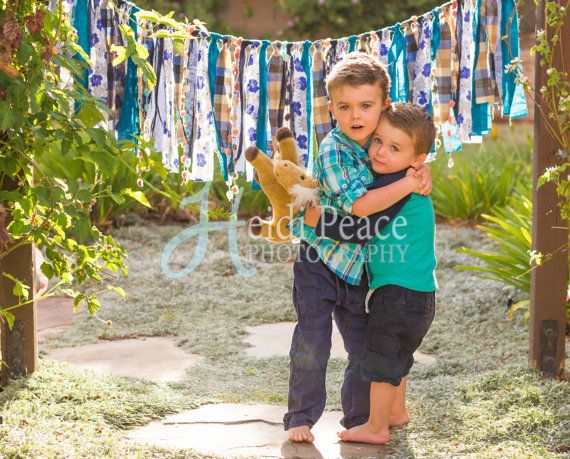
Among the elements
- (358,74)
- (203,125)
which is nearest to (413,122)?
(358,74)

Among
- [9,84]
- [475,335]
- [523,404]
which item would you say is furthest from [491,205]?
[9,84]

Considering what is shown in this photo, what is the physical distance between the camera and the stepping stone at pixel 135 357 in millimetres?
3787

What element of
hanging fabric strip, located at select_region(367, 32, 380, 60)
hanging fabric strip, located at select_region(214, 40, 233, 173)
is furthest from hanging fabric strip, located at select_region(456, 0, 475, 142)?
hanging fabric strip, located at select_region(214, 40, 233, 173)

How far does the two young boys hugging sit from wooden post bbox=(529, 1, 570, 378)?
69cm

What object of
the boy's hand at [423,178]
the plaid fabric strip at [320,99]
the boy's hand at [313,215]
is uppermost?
the plaid fabric strip at [320,99]

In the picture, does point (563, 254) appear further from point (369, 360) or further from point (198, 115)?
point (198, 115)

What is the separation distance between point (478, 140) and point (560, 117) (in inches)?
18.3

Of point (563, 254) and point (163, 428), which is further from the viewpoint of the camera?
point (563, 254)

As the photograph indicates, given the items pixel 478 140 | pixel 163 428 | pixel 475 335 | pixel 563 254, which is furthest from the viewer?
pixel 475 335

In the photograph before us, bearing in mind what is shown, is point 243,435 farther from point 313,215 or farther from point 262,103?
point 262,103

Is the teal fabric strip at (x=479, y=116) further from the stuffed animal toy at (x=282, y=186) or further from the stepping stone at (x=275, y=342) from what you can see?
the stepping stone at (x=275, y=342)

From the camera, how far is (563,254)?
3.33 metres

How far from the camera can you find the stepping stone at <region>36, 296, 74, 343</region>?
450 centimetres

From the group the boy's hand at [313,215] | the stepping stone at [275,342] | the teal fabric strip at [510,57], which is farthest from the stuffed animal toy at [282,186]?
the stepping stone at [275,342]
